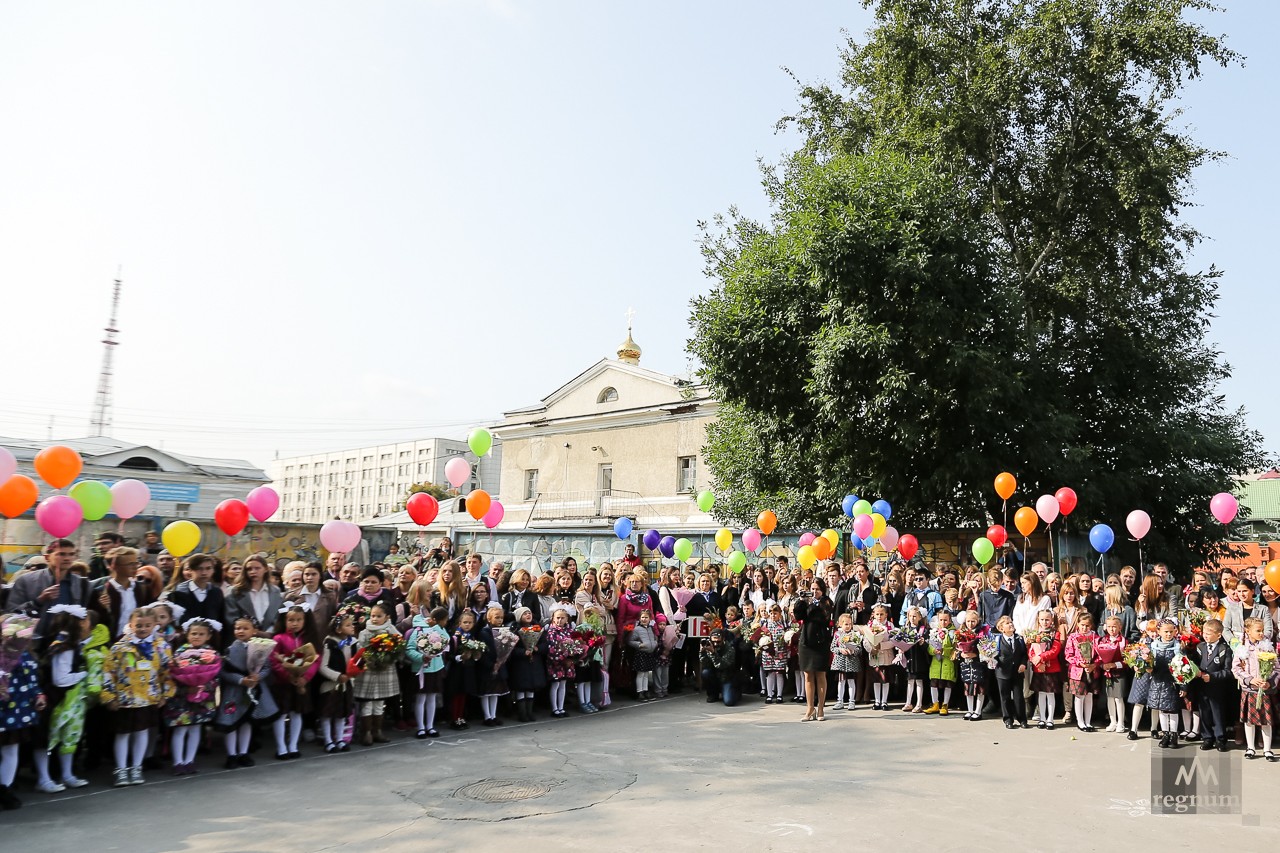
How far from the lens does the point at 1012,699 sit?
36.7ft

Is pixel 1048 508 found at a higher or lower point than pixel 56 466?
higher

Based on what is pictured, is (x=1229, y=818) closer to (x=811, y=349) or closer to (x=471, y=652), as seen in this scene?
(x=471, y=652)

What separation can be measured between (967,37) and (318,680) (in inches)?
793

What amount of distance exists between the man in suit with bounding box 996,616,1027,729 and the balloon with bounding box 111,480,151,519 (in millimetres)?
10713

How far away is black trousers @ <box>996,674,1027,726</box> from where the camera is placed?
11.1m

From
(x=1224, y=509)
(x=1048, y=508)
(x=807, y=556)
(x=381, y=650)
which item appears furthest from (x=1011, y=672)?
(x=381, y=650)

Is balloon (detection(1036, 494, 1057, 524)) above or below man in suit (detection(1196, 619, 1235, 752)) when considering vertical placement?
above

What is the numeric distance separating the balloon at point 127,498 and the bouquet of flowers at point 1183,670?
12011 mm

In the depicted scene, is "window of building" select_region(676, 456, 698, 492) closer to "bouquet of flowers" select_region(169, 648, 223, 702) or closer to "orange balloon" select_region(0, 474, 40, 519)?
"orange balloon" select_region(0, 474, 40, 519)

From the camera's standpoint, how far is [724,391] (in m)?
19.4

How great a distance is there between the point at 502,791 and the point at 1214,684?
7.57m

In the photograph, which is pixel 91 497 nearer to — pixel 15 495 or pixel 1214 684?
pixel 15 495

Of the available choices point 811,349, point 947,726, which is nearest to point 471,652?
point 947,726

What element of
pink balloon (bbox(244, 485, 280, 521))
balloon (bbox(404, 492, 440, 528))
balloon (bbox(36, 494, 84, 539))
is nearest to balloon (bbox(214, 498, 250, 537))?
pink balloon (bbox(244, 485, 280, 521))
